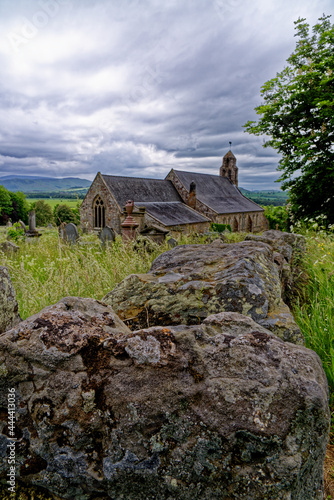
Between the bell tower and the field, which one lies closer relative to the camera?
the field

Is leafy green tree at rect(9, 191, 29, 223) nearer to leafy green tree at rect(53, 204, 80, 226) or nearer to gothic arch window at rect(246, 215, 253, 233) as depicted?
leafy green tree at rect(53, 204, 80, 226)

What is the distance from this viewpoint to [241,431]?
54.0 inches

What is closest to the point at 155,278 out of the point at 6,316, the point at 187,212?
the point at 6,316

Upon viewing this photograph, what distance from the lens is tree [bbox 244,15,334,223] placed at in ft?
43.0

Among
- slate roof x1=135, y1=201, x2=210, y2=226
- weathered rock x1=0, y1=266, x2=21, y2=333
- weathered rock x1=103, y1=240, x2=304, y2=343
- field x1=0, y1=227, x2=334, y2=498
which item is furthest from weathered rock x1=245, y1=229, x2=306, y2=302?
slate roof x1=135, y1=201, x2=210, y2=226

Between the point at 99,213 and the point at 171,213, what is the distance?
295 inches

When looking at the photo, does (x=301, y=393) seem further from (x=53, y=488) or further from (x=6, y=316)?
(x=6, y=316)

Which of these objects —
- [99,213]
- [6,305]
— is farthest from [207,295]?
[99,213]

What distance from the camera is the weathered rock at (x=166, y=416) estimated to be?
1370 mm

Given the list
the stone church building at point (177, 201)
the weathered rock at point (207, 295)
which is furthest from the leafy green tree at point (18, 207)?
the weathered rock at point (207, 295)

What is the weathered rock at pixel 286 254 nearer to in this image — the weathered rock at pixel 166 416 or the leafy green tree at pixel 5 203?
the weathered rock at pixel 166 416

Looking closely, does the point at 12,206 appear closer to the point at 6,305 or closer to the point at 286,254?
the point at 286,254

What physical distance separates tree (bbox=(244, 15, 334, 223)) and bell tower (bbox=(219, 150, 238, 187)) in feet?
116

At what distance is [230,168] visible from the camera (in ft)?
166
